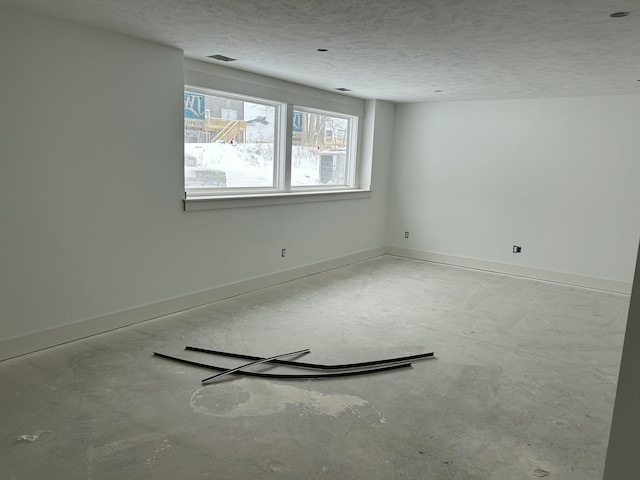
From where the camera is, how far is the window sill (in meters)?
4.30

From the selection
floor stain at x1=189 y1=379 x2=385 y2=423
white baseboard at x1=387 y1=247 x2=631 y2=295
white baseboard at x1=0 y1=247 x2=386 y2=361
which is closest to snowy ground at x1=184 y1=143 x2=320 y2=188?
white baseboard at x1=0 y1=247 x2=386 y2=361

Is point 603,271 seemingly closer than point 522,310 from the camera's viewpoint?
No

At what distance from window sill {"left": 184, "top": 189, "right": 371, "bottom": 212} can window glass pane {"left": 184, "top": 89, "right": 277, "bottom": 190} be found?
289 mm

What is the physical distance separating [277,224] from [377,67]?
196cm

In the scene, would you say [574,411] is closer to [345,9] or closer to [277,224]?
[345,9]

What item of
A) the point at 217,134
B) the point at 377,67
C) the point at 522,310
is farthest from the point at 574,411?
the point at 217,134

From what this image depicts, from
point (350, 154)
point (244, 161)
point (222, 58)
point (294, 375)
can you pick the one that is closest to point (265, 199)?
point (244, 161)

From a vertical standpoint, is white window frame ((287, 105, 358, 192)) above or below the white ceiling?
below

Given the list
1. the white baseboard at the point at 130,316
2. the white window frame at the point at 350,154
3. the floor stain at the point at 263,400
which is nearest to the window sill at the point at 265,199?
the white window frame at the point at 350,154

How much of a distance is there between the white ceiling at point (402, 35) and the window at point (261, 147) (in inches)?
20.0

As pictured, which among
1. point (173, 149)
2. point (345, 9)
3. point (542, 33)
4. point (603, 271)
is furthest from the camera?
point (603, 271)

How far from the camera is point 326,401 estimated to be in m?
2.78

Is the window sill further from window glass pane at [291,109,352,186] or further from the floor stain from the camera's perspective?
the floor stain

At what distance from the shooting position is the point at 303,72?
4648 millimetres
